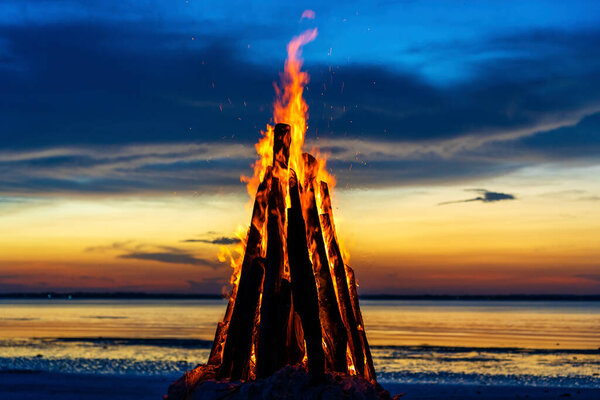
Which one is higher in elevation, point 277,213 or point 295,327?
point 277,213

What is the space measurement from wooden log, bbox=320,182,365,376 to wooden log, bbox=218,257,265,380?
107 cm

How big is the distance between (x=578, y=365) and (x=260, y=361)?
2017 cm

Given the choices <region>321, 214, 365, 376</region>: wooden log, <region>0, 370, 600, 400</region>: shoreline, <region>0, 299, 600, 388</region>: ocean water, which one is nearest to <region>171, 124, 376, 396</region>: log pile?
<region>321, 214, 365, 376</region>: wooden log

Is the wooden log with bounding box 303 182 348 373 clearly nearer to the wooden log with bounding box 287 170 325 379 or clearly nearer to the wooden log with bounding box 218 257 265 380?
the wooden log with bounding box 287 170 325 379

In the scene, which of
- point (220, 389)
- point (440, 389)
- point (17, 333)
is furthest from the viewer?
point (17, 333)

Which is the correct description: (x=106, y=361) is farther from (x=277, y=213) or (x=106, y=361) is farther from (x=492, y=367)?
(x=277, y=213)

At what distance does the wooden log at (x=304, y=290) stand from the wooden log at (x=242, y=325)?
506 millimetres

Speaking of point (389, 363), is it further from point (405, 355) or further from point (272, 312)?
point (272, 312)

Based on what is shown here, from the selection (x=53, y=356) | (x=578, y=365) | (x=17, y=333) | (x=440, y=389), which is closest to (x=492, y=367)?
(x=578, y=365)

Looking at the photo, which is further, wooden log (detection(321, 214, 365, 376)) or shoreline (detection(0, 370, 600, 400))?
shoreline (detection(0, 370, 600, 400))

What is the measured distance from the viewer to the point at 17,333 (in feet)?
131

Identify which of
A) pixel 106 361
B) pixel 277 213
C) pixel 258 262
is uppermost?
pixel 277 213

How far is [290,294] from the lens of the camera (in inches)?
311

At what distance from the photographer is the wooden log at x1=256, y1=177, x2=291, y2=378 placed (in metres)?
7.75
